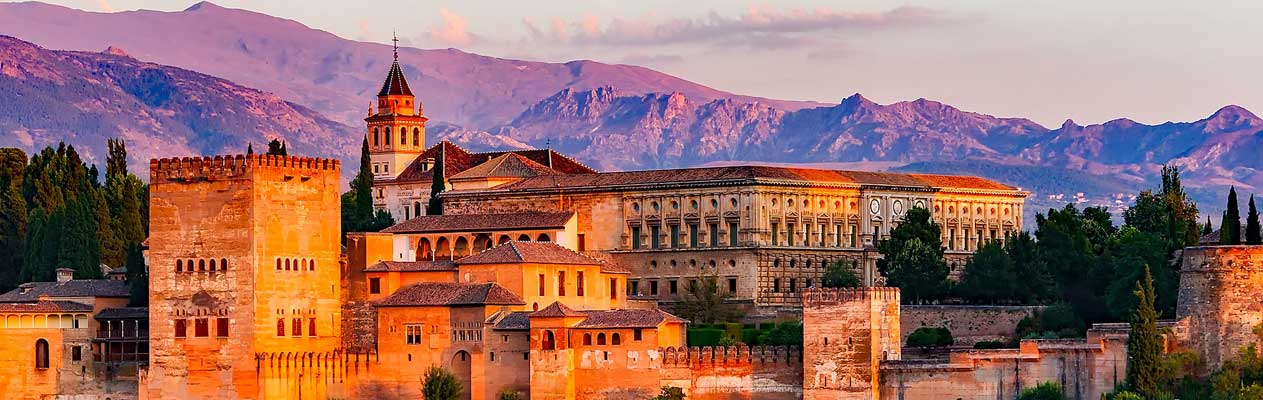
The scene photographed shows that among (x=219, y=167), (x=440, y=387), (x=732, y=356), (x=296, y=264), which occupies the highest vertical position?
(x=219, y=167)

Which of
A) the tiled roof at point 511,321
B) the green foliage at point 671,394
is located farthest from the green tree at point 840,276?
the green foliage at point 671,394

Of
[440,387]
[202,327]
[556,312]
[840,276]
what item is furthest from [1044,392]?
[202,327]

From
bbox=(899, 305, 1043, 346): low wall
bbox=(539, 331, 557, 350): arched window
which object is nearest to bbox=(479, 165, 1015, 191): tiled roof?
bbox=(899, 305, 1043, 346): low wall

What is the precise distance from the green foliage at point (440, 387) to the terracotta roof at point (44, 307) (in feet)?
38.4

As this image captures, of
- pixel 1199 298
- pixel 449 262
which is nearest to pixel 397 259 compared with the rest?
pixel 449 262

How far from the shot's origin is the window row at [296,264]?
7175cm

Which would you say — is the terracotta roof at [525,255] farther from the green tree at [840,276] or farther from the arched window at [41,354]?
the arched window at [41,354]

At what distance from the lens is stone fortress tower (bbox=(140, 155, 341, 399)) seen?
7088 cm

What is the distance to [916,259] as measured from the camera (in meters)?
82.3

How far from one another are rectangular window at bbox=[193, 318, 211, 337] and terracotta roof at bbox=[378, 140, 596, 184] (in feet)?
82.4

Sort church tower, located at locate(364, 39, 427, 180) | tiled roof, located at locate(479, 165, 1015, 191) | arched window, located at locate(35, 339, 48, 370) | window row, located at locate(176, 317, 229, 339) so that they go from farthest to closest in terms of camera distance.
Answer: church tower, located at locate(364, 39, 427, 180), tiled roof, located at locate(479, 165, 1015, 191), arched window, located at locate(35, 339, 48, 370), window row, located at locate(176, 317, 229, 339)

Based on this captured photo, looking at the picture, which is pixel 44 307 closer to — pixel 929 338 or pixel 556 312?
pixel 556 312

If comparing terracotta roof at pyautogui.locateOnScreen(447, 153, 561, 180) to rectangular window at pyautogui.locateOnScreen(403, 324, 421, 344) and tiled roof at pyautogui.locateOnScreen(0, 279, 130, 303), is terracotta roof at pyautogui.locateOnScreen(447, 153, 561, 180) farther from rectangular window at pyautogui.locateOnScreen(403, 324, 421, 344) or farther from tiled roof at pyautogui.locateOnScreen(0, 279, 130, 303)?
rectangular window at pyautogui.locateOnScreen(403, 324, 421, 344)

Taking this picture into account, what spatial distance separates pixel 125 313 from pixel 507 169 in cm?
2141
